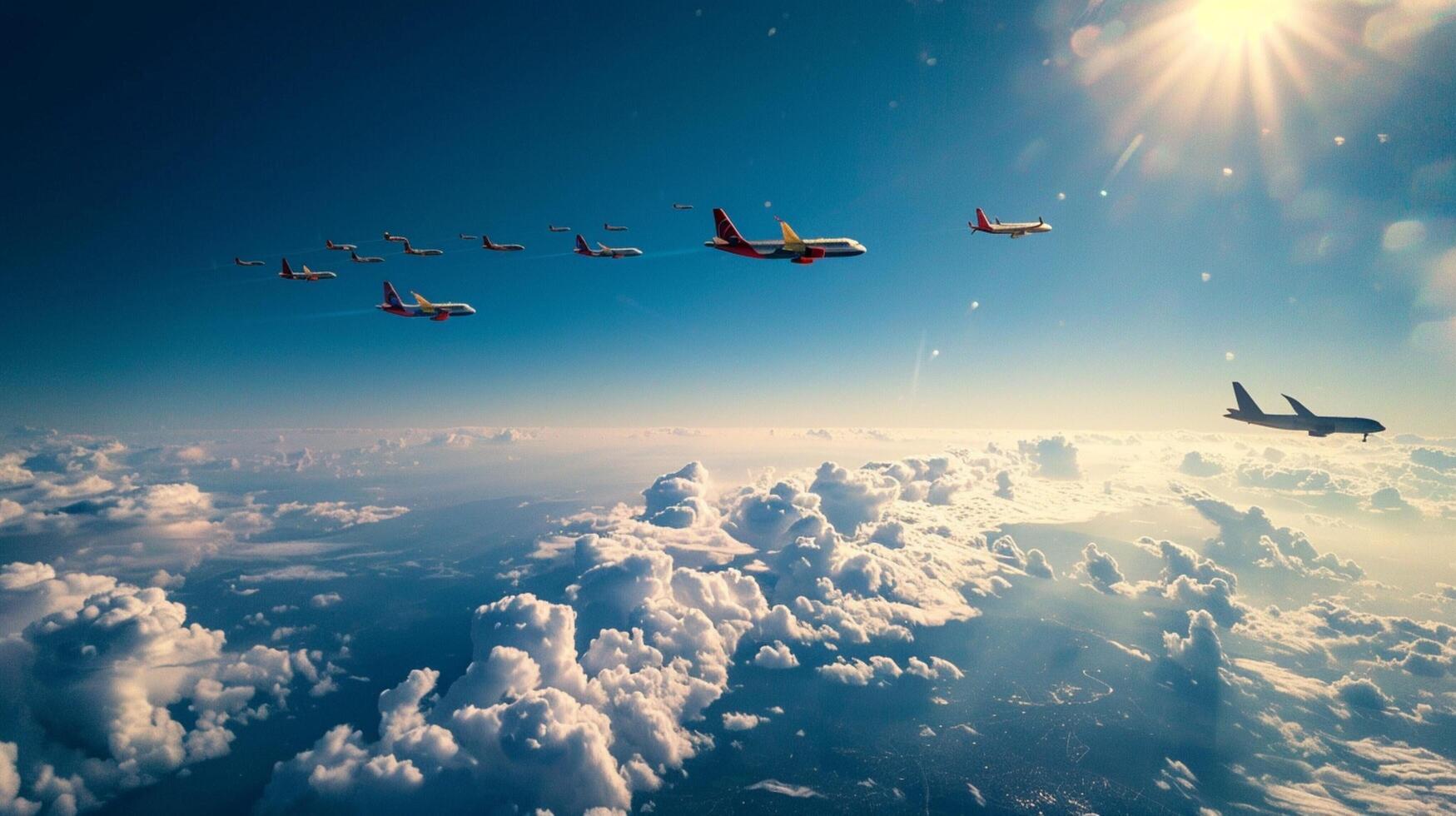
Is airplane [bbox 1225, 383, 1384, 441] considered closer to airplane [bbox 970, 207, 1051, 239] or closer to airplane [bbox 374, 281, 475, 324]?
airplane [bbox 970, 207, 1051, 239]

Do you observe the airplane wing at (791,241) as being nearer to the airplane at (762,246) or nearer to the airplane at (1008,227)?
the airplane at (762,246)

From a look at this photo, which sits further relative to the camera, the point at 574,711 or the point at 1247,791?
the point at 1247,791

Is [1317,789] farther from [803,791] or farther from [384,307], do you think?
[384,307]

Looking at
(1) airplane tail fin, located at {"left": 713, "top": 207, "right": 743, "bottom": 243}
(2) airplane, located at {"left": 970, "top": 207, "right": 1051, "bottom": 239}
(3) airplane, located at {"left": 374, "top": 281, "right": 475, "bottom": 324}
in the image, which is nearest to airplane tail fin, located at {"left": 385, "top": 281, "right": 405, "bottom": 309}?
(3) airplane, located at {"left": 374, "top": 281, "right": 475, "bottom": 324}

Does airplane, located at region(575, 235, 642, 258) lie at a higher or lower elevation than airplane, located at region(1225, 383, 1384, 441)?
higher

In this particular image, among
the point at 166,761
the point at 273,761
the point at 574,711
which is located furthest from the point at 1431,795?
the point at 166,761

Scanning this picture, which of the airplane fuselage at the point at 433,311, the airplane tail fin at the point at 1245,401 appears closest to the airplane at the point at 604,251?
the airplane fuselage at the point at 433,311

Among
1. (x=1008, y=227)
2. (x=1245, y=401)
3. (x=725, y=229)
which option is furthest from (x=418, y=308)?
(x=1245, y=401)
